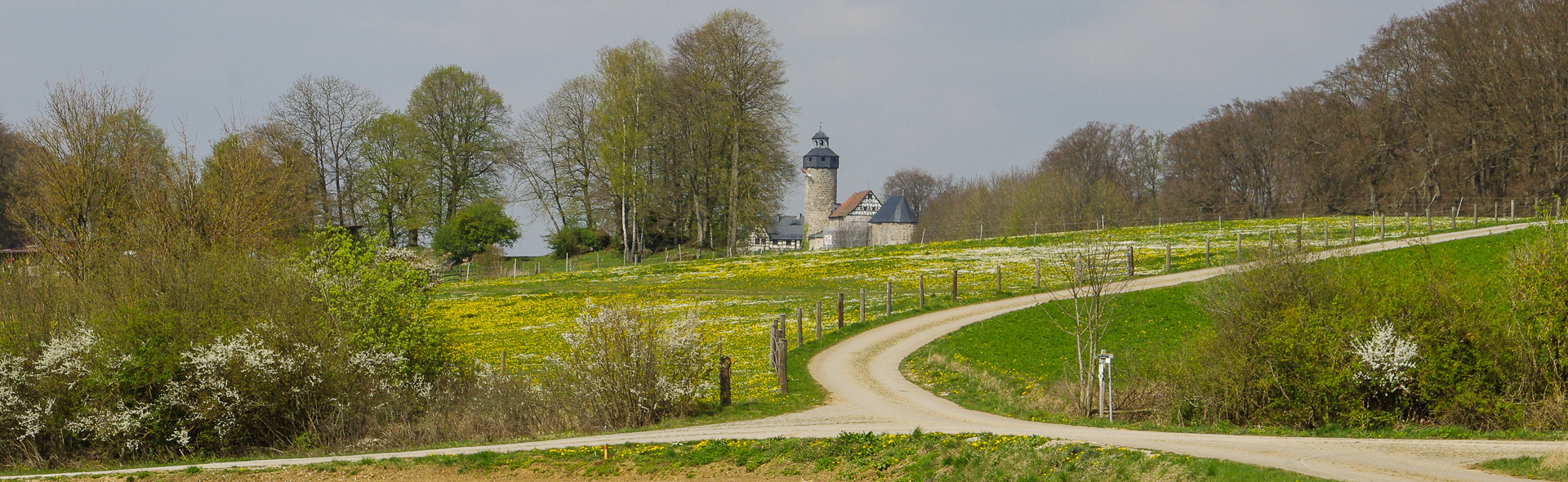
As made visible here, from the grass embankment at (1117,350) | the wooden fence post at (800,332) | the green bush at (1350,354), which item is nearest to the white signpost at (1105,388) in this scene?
the grass embankment at (1117,350)

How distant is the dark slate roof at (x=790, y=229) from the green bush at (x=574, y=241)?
65.3 m

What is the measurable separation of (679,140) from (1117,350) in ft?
138

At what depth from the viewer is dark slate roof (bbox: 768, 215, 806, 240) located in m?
137

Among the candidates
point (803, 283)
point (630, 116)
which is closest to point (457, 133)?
point (630, 116)

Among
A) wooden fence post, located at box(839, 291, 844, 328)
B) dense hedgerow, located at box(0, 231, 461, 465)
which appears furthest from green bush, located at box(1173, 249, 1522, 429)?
dense hedgerow, located at box(0, 231, 461, 465)

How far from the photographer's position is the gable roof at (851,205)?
124 metres

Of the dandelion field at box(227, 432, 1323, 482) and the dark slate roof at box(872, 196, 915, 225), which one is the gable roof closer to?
the dark slate roof at box(872, 196, 915, 225)

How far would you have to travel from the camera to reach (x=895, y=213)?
10906 centimetres

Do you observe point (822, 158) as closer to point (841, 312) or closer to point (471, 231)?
point (471, 231)

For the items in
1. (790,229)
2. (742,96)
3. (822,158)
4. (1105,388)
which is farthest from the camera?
(790,229)

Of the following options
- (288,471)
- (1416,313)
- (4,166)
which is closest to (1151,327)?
(1416,313)

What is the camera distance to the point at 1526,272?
16312 millimetres

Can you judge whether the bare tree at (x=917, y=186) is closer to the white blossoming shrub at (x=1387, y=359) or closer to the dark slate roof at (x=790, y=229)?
the dark slate roof at (x=790, y=229)

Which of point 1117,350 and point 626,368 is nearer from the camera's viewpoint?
point 626,368
